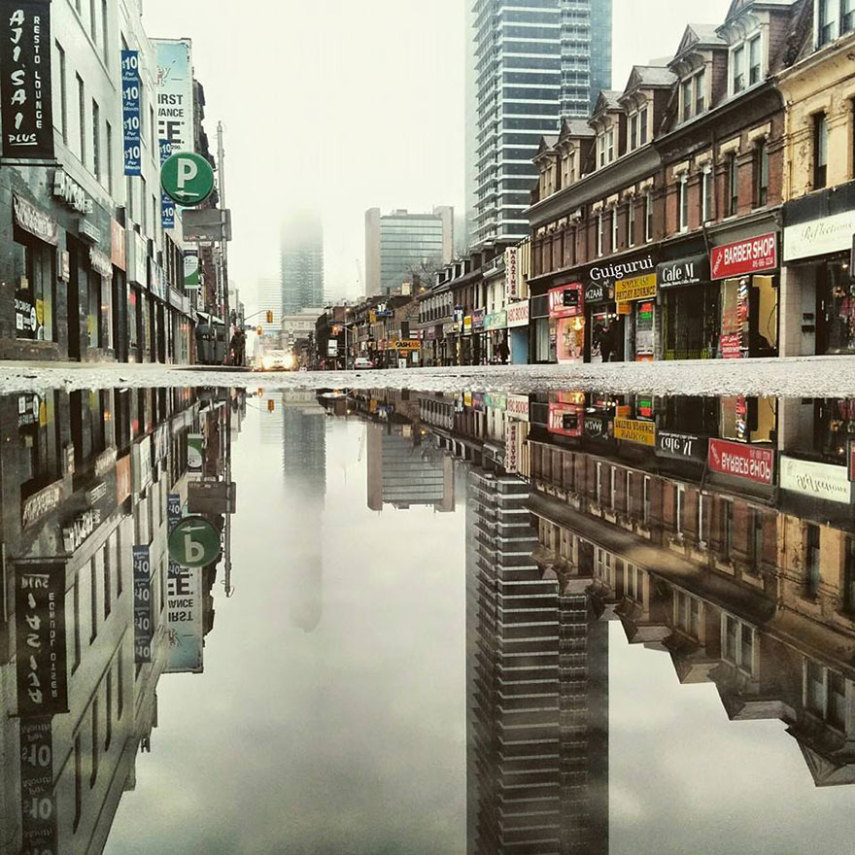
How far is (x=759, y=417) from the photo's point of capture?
8883mm

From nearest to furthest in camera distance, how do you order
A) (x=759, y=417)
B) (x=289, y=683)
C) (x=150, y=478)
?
1. (x=289, y=683)
2. (x=150, y=478)
3. (x=759, y=417)

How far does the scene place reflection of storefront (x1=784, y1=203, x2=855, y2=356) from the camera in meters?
26.2

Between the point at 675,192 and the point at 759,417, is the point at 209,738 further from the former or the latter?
the point at 675,192

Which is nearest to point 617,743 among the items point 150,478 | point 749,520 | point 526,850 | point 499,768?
point 499,768

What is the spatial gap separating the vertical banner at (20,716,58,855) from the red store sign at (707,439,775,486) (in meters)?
4.11

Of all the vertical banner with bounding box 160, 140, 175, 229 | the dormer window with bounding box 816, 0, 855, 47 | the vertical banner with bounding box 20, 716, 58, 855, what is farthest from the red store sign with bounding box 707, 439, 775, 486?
the vertical banner with bounding box 160, 140, 175, 229

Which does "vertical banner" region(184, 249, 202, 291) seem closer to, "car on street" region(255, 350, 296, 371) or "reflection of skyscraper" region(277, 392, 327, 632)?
"car on street" region(255, 350, 296, 371)

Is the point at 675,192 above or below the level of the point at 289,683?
above

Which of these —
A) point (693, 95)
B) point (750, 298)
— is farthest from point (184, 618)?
point (693, 95)

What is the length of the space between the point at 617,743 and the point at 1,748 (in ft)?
3.50

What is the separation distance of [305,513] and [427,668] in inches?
86.3

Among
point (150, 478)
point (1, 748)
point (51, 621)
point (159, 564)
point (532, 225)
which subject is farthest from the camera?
point (532, 225)

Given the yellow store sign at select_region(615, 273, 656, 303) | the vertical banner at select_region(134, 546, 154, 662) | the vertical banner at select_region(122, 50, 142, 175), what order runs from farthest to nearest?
the yellow store sign at select_region(615, 273, 656, 303) → the vertical banner at select_region(122, 50, 142, 175) → the vertical banner at select_region(134, 546, 154, 662)

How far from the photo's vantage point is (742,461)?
5.87m
